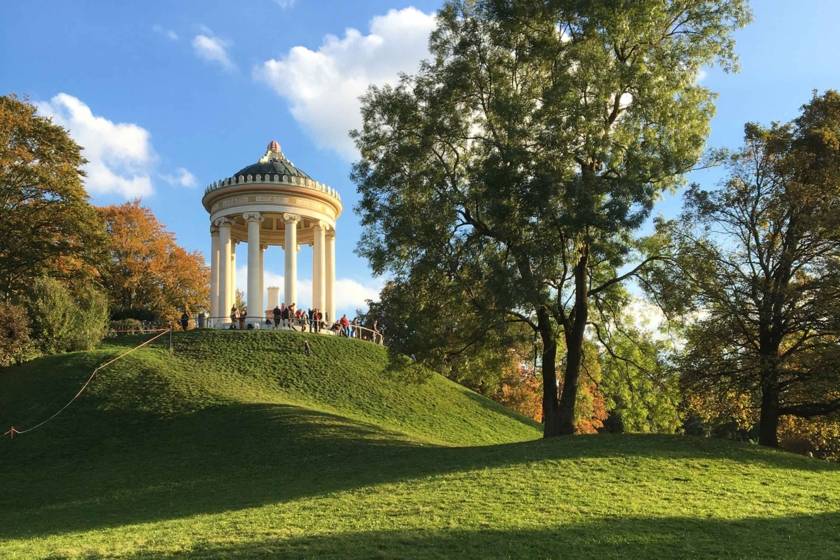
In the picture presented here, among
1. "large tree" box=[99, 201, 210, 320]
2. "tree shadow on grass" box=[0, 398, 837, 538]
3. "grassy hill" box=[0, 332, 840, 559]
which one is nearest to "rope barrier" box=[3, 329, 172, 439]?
"grassy hill" box=[0, 332, 840, 559]

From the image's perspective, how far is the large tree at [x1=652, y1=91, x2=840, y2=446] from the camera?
822 inches

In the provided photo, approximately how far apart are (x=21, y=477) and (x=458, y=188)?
54.3 ft

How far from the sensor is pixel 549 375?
2530cm

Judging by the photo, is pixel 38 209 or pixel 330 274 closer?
pixel 38 209

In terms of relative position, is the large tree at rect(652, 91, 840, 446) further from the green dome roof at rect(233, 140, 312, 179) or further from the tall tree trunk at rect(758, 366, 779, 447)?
the green dome roof at rect(233, 140, 312, 179)

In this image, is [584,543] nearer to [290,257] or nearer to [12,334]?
[12,334]

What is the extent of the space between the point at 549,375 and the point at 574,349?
142 centimetres

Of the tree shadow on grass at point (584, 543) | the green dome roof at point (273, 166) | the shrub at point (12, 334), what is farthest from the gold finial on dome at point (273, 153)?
the tree shadow on grass at point (584, 543)

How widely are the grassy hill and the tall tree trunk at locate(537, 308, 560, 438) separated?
8.94 feet

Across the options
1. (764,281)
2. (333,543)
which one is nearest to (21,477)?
(333,543)

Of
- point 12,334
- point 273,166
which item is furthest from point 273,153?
point 12,334

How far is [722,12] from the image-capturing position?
23500 mm

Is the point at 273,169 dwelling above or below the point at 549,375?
above

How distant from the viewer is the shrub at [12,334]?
32.5 metres
